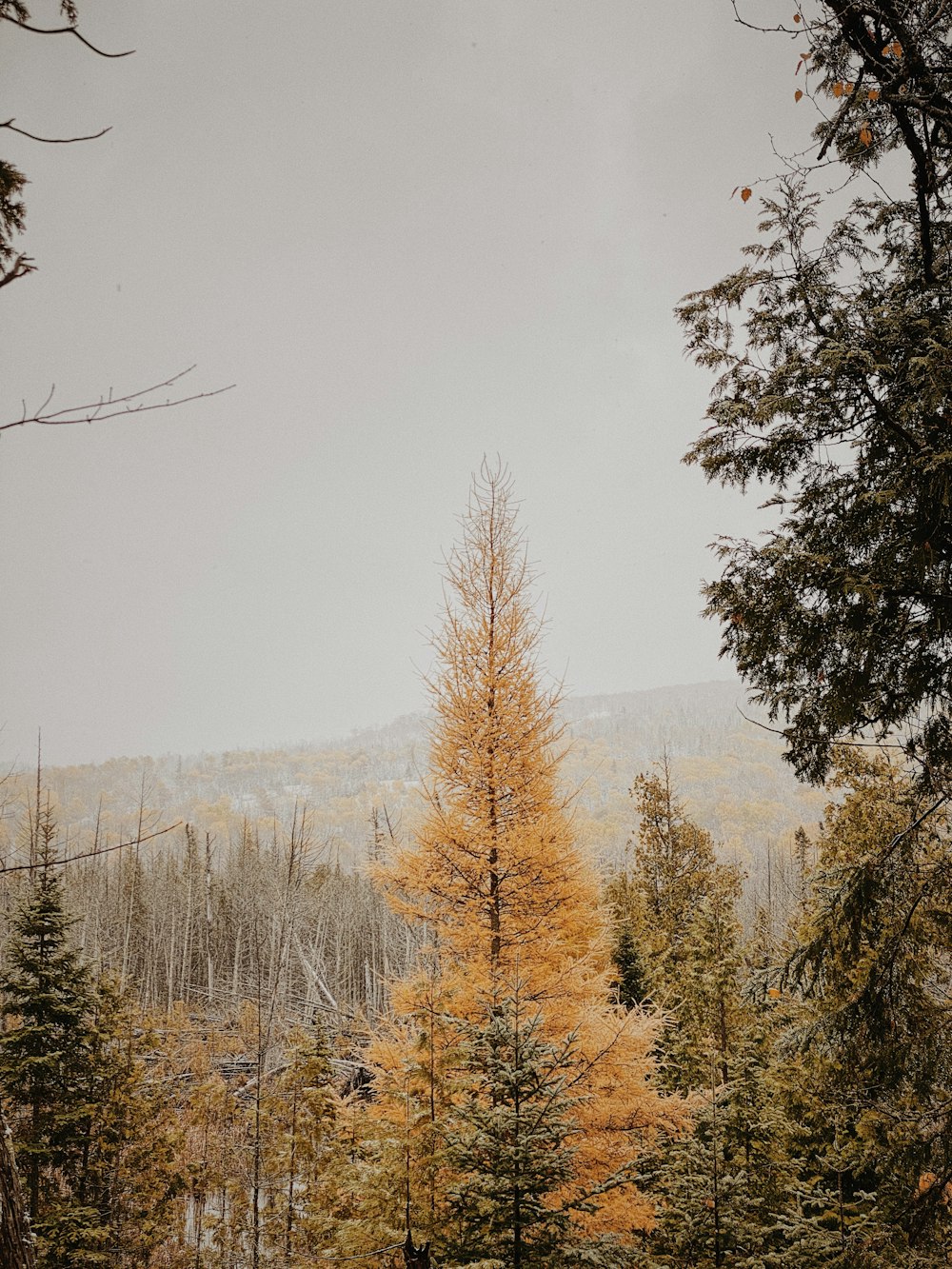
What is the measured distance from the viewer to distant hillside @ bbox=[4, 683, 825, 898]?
82.6 meters

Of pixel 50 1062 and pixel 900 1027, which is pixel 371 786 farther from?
pixel 900 1027

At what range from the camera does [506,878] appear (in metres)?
7.07

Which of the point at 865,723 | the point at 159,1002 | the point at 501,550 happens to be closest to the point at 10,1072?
the point at 501,550

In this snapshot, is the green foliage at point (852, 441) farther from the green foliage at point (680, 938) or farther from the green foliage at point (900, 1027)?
the green foliage at point (680, 938)

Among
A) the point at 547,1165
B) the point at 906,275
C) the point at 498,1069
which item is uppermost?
the point at 906,275

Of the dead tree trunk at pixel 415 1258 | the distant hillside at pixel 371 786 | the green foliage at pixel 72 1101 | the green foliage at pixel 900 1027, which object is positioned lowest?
the distant hillside at pixel 371 786

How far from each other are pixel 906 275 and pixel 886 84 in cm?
141

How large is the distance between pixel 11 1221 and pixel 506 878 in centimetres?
570

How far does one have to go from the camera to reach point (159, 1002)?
37.2 meters

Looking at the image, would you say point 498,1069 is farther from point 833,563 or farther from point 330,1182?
point 330,1182

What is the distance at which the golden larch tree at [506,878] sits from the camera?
6.07 meters

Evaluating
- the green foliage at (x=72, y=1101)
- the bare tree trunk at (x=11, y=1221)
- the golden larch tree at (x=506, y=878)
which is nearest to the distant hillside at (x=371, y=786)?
the green foliage at (x=72, y=1101)

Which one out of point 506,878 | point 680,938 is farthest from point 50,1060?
point 680,938

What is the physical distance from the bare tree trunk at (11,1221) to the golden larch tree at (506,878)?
4.13m
